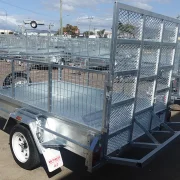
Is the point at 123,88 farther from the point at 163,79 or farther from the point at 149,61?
the point at 163,79

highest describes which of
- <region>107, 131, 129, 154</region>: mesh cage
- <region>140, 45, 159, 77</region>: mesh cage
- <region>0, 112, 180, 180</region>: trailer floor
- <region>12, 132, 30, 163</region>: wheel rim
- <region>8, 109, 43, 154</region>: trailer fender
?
<region>140, 45, 159, 77</region>: mesh cage

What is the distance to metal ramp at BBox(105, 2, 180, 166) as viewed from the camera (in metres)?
2.79

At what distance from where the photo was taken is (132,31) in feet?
9.73

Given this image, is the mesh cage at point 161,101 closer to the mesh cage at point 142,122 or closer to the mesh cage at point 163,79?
the mesh cage at point 163,79

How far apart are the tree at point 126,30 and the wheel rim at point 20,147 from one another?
80.8 inches

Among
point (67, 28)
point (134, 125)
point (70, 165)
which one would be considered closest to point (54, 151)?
point (70, 165)

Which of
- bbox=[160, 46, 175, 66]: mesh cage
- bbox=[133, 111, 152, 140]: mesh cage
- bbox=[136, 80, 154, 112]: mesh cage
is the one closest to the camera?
bbox=[136, 80, 154, 112]: mesh cage

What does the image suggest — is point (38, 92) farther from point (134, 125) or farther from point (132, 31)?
point (132, 31)

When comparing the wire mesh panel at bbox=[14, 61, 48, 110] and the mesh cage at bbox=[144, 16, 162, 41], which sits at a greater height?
the mesh cage at bbox=[144, 16, 162, 41]

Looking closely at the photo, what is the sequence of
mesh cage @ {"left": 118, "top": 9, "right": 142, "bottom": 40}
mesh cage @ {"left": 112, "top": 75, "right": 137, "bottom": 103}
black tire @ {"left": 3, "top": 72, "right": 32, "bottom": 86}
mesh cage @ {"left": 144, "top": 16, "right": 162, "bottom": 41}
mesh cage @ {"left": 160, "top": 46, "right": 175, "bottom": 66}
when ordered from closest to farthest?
mesh cage @ {"left": 118, "top": 9, "right": 142, "bottom": 40}, mesh cage @ {"left": 112, "top": 75, "right": 137, "bottom": 103}, mesh cage @ {"left": 144, "top": 16, "right": 162, "bottom": 41}, mesh cage @ {"left": 160, "top": 46, "right": 175, "bottom": 66}, black tire @ {"left": 3, "top": 72, "right": 32, "bottom": 86}

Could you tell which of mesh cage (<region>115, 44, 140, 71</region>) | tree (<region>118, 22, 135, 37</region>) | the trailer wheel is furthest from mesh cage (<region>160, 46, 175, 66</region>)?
the trailer wheel

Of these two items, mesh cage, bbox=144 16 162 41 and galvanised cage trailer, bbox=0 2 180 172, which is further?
mesh cage, bbox=144 16 162 41

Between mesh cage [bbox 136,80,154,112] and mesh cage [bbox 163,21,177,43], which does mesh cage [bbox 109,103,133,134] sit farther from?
mesh cage [bbox 163,21,177,43]

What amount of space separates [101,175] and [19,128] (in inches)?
57.0
